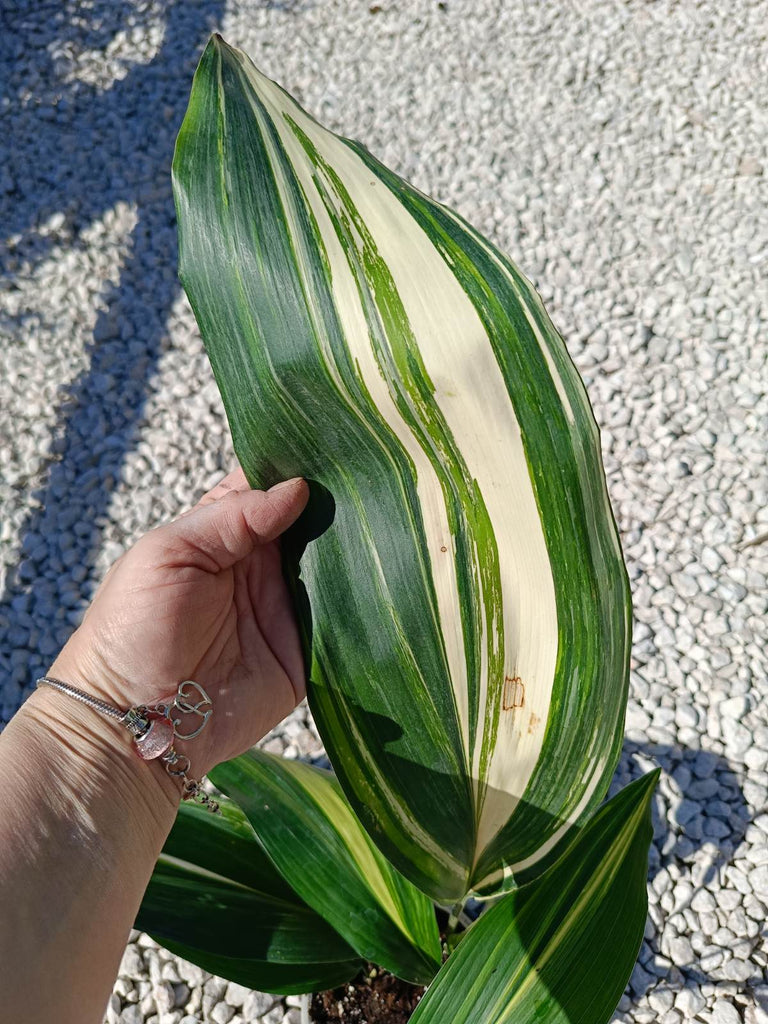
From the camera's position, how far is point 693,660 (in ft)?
4.84

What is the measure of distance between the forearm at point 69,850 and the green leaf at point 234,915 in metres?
0.20

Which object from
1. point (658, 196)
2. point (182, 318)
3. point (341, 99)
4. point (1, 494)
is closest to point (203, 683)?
point (1, 494)

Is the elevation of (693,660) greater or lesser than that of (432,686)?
lesser

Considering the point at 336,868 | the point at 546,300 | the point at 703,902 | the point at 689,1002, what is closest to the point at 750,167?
the point at 546,300

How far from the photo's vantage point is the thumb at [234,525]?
27.9 inches

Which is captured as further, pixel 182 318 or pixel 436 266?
pixel 182 318

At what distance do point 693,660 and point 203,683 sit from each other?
955mm

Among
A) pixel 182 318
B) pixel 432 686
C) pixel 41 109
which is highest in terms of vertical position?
pixel 41 109

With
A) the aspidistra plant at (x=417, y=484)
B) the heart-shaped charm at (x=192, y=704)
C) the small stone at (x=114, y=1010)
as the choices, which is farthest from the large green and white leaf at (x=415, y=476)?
the small stone at (x=114, y=1010)

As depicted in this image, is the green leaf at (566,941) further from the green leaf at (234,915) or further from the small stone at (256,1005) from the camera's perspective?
the small stone at (256,1005)

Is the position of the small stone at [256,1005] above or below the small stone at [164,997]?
below

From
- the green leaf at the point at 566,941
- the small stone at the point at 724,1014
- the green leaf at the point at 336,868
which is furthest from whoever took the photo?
the small stone at the point at 724,1014

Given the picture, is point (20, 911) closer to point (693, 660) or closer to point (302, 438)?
point (302, 438)

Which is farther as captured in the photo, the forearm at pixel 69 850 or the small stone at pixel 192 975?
the small stone at pixel 192 975
